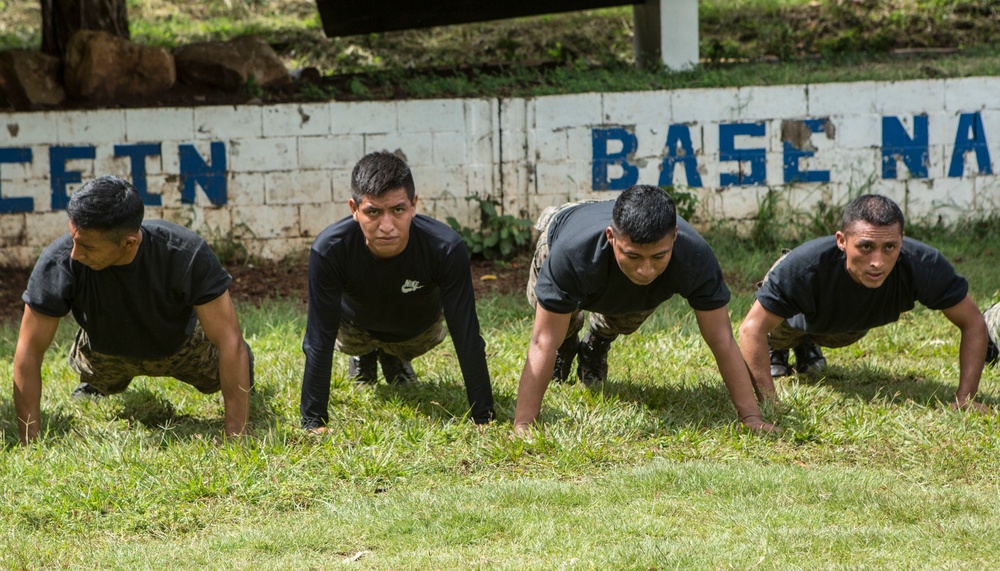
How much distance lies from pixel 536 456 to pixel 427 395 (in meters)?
0.96

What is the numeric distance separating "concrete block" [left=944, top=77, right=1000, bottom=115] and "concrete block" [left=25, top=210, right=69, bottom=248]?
23.2 ft

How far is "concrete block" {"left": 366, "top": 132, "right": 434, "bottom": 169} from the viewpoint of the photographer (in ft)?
27.2

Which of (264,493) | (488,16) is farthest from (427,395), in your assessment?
(488,16)

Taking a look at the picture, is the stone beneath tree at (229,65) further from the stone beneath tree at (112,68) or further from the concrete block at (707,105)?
the concrete block at (707,105)

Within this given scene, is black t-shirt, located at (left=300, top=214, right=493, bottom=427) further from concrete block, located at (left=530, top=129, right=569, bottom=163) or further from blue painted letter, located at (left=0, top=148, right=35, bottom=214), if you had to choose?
blue painted letter, located at (left=0, top=148, right=35, bottom=214)

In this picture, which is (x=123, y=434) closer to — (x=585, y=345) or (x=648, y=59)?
(x=585, y=345)

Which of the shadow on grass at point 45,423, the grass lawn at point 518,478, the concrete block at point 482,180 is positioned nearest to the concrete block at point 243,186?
the concrete block at point 482,180

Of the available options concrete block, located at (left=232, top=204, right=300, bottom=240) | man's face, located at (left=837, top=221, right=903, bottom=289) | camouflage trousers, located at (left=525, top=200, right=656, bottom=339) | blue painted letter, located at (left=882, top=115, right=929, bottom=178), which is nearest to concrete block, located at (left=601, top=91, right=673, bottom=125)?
blue painted letter, located at (left=882, top=115, right=929, bottom=178)

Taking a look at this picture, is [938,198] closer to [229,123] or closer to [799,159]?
[799,159]

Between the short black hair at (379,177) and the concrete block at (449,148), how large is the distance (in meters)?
4.05

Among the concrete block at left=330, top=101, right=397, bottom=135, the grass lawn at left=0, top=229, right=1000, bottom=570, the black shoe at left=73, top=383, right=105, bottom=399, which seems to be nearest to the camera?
Result: the grass lawn at left=0, top=229, right=1000, bottom=570

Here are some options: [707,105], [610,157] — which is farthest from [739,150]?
[610,157]

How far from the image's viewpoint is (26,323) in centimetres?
425

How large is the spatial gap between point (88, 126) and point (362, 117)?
6.95ft
